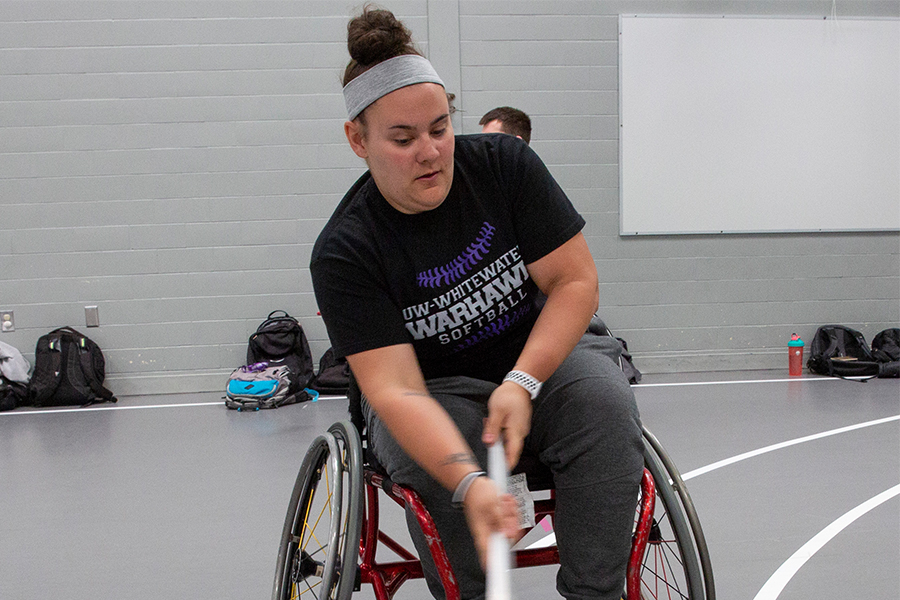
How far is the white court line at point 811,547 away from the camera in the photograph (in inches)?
69.2

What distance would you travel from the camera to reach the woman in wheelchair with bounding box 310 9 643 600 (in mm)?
1066

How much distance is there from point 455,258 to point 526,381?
0.25 meters

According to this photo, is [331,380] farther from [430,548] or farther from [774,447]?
[430,548]

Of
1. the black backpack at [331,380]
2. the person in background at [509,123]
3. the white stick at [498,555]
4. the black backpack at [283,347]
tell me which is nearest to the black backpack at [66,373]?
the black backpack at [283,347]

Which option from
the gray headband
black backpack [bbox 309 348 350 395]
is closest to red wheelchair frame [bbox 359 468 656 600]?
the gray headband

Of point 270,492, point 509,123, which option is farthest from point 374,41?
point 270,492

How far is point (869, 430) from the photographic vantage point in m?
3.16

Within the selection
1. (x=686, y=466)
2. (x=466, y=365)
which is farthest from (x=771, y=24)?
(x=466, y=365)

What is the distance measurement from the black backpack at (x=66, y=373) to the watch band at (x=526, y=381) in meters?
3.80

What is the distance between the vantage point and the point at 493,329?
1.24m

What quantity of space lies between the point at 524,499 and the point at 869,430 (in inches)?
104

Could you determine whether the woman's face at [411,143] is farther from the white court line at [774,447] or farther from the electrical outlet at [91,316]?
the electrical outlet at [91,316]

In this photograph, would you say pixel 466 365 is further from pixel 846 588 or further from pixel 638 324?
pixel 638 324

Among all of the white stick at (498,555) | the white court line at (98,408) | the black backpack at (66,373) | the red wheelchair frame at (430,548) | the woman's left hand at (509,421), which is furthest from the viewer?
the black backpack at (66,373)
